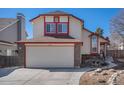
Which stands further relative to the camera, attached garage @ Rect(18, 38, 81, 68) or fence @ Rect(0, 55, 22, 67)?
fence @ Rect(0, 55, 22, 67)

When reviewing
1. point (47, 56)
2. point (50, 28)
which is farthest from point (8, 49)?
point (47, 56)

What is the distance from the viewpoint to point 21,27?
25.0m

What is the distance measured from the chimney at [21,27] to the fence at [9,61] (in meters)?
2.17

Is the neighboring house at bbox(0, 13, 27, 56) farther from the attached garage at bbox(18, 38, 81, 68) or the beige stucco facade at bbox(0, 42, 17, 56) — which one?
the attached garage at bbox(18, 38, 81, 68)

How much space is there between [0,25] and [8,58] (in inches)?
161

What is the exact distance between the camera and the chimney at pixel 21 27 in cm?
2325

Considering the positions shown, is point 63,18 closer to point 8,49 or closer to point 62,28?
point 62,28

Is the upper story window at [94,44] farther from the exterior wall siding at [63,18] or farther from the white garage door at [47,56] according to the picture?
the white garage door at [47,56]

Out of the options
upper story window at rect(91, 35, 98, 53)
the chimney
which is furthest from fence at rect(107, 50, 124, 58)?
the chimney

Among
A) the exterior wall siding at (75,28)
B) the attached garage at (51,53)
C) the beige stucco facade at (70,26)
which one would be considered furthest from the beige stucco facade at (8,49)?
the exterior wall siding at (75,28)

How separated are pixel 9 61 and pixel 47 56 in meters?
3.85

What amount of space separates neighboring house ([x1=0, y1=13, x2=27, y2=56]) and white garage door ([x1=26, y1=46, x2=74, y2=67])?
3.68m

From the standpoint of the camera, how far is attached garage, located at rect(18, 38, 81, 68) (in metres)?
19.0

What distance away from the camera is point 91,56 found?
22.3 meters
